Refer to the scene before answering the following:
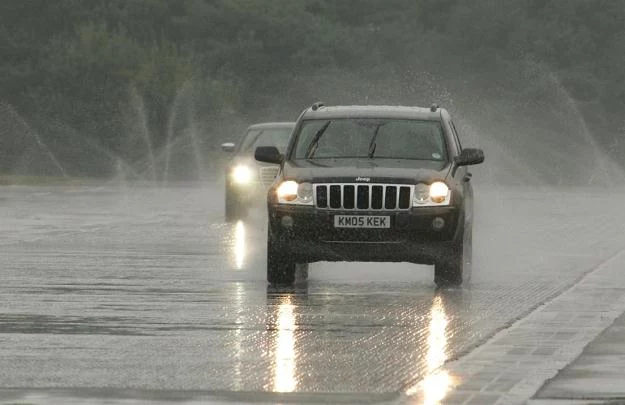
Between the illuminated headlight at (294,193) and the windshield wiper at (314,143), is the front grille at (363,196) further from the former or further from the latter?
the windshield wiper at (314,143)

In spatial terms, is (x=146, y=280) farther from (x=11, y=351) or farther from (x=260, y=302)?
(x=11, y=351)

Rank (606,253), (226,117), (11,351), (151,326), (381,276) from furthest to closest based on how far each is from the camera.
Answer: (226,117), (606,253), (381,276), (151,326), (11,351)

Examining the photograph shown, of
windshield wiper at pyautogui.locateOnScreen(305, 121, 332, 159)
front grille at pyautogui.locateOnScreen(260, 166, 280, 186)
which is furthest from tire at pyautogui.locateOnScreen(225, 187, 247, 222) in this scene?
windshield wiper at pyautogui.locateOnScreen(305, 121, 332, 159)

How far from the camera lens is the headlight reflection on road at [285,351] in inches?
474

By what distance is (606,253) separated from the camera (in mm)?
25844

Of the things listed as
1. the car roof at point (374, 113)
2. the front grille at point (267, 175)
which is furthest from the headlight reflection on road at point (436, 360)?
the front grille at point (267, 175)

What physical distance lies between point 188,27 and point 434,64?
39.9 ft

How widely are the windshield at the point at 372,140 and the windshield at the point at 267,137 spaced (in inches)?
577

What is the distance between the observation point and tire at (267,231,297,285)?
20125 millimetres

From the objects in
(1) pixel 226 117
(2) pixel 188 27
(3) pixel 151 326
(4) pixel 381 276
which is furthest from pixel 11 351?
(2) pixel 188 27

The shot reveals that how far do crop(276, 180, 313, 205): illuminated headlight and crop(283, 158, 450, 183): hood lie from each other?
76 mm

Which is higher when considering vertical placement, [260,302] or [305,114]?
[305,114]

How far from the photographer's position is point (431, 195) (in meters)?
20.2

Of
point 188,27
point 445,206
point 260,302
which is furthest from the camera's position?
point 188,27
